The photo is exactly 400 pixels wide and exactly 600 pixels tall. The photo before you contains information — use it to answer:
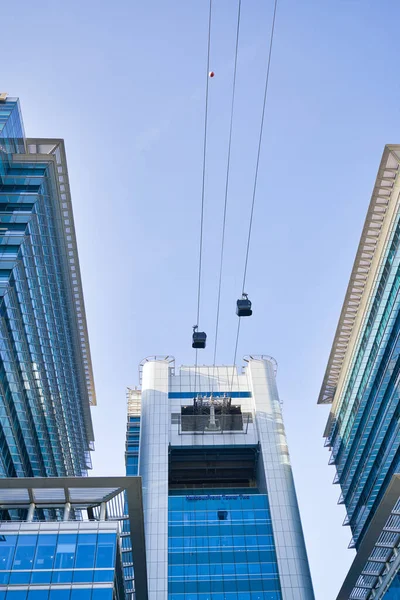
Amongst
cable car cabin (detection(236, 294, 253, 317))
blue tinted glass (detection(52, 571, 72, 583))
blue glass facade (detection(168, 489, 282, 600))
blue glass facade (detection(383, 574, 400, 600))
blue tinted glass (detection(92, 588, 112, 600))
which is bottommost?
blue tinted glass (detection(92, 588, 112, 600))

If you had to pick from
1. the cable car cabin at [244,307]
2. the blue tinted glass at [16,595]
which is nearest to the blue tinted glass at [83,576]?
the blue tinted glass at [16,595]

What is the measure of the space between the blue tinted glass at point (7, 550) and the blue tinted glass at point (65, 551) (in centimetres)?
286

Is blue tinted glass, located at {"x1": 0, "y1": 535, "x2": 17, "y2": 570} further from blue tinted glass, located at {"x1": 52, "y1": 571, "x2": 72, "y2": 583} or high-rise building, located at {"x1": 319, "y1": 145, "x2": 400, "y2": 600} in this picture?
high-rise building, located at {"x1": 319, "y1": 145, "x2": 400, "y2": 600}

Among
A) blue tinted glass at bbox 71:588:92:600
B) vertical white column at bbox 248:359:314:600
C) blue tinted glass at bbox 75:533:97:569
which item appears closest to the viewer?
blue tinted glass at bbox 71:588:92:600

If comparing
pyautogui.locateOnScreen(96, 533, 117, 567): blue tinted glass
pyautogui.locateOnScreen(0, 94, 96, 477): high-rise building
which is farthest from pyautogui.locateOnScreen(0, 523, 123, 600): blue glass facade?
pyautogui.locateOnScreen(0, 94, 96, 477): high-rise building

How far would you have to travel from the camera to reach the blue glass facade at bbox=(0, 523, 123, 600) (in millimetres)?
38969

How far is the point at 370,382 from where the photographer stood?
261 ft

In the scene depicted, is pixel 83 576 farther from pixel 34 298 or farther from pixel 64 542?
pixel 34 298

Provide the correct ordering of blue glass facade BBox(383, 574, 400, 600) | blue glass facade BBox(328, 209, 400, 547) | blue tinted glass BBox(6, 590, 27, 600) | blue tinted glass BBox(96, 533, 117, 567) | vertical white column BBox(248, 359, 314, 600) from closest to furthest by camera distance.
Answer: blue tinted glass BBox(6, 590, 27, 600)
blue tinted glass BBox(96, 533, 117, 567)
blue glass facade BBox(383, 574, 400, 600)
vertical white column BBox(248, 359, 314, 600)
blue glass facade BBox(328, 209, 400, 547)

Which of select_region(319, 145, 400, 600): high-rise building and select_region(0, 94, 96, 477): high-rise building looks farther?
select_region(0, 94, 96, 477): high-rise building

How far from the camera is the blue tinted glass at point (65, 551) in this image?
132 ft

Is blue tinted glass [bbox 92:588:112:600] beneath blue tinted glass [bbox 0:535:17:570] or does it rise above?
beneath

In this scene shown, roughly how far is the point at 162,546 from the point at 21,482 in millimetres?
35696

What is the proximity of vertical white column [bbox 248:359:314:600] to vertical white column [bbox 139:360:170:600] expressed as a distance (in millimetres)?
13111
